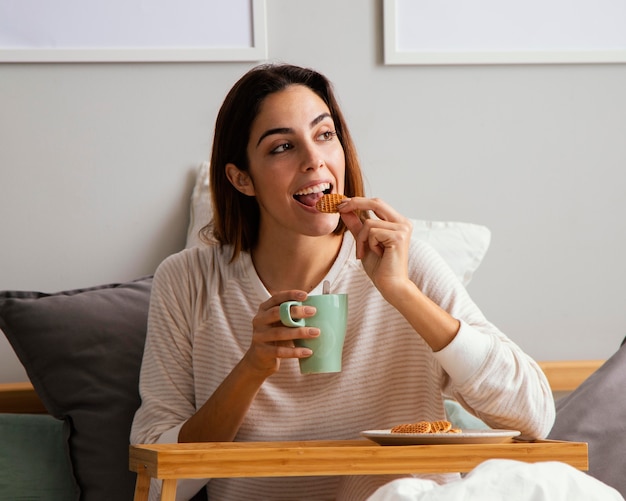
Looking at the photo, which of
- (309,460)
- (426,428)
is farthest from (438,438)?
(309,460)

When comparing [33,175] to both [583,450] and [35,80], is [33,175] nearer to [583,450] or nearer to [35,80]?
[35,80]

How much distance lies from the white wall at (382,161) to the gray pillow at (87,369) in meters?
0.32

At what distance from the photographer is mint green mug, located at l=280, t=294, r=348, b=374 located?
1.15 m

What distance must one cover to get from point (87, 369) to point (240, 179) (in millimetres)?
432

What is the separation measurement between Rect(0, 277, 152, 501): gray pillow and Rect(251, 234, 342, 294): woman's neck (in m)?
0.29

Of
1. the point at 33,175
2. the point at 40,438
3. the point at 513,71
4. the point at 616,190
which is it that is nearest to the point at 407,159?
the point at 513,71

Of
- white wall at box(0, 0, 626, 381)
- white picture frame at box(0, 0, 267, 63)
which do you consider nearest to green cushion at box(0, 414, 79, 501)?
white wall at box(0, 0, 626, 381)

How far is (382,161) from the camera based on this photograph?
1983mm

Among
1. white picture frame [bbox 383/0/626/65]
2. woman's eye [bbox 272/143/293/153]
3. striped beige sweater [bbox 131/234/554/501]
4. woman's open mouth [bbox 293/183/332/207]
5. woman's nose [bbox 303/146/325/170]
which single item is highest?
white picture frame [bbox 383/0/626/65]

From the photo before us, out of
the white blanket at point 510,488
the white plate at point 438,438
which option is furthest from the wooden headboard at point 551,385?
the white blanket at point 510,488

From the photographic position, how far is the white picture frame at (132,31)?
188 centimetres

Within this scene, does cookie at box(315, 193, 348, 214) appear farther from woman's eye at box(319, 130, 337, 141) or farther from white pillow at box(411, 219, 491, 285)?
white pillow at box(411, 219, 491, 285)

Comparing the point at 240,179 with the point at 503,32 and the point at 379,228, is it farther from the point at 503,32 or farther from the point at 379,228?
the point at 503,32

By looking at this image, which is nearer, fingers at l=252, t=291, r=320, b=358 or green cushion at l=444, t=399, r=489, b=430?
fingers at l=252, t=291, r=320, b=358
